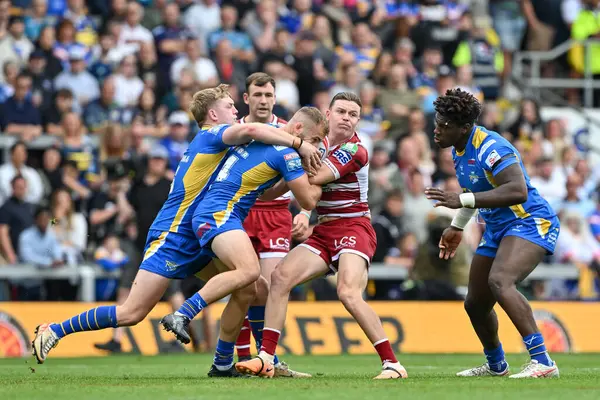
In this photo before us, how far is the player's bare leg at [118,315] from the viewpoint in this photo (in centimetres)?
1059

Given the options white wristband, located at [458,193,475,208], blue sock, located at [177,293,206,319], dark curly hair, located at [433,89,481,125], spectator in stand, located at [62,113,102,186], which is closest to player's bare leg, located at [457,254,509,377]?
white wristband, located at [458,193,475,208]

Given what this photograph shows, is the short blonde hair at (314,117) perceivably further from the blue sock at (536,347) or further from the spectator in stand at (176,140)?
the spectator in stand at (176,140)

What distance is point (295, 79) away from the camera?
813 inches

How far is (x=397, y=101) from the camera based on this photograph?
848 inches

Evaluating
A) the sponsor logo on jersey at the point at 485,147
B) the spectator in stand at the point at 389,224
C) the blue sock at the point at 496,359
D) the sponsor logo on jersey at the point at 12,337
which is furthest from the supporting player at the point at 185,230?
the spectator in stand at the point at 389,224

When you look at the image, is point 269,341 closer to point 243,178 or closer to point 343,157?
point 243,178

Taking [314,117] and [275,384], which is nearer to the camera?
[275,384]

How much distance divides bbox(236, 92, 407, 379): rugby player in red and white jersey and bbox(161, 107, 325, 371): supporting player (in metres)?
0.29

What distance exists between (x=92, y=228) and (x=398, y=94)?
260 inches

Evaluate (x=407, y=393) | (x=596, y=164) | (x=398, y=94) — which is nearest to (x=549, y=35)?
(x=596, y=164)

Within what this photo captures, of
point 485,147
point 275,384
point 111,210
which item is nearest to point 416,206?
point 111,210

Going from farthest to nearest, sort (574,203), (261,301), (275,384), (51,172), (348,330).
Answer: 1. (574,203)
2. (51,172)
3. (348,330)
4. (261,301)
5. (275,384)

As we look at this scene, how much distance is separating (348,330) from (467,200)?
7596 mm

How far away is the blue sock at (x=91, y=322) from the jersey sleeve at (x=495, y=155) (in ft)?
11.8
